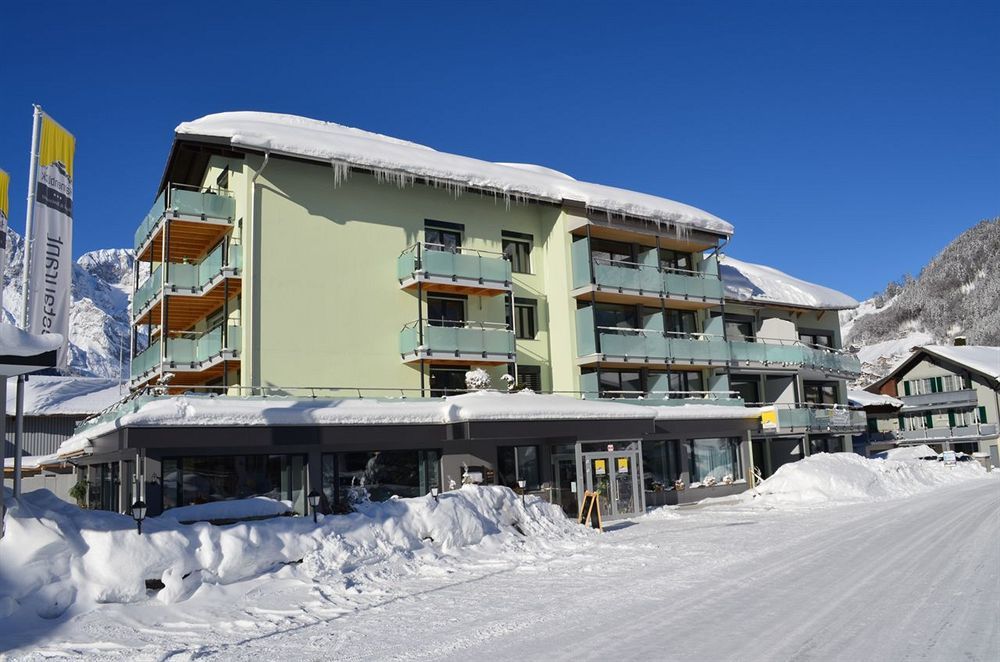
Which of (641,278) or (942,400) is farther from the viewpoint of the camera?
(942,400)

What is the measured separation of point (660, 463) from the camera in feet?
97.7

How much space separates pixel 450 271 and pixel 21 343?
16111 millimetres

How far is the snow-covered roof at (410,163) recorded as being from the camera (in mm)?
23969

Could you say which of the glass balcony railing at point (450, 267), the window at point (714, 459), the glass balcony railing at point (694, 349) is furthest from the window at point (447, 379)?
the window at point (714, 459)

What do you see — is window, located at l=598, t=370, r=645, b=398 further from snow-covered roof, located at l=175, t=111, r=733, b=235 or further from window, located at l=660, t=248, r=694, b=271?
snow-covered roof, located at l=175, t=111, r=733, b=235

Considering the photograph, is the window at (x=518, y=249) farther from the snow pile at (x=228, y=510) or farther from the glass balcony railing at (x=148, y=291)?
the snow pile at (x=228, y=510)

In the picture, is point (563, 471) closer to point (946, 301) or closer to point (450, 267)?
point (450, 267)

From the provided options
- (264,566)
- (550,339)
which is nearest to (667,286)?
(550,339)

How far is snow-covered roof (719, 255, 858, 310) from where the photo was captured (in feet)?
125

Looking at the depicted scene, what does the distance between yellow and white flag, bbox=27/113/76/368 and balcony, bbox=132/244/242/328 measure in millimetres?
8761

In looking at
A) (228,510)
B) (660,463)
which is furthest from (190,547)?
(660,463)

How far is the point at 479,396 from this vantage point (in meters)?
23.9

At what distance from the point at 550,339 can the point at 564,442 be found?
578cm

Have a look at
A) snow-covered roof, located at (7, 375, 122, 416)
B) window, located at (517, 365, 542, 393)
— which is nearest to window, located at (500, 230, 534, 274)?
window, located at (517, 365, 542, 393)
